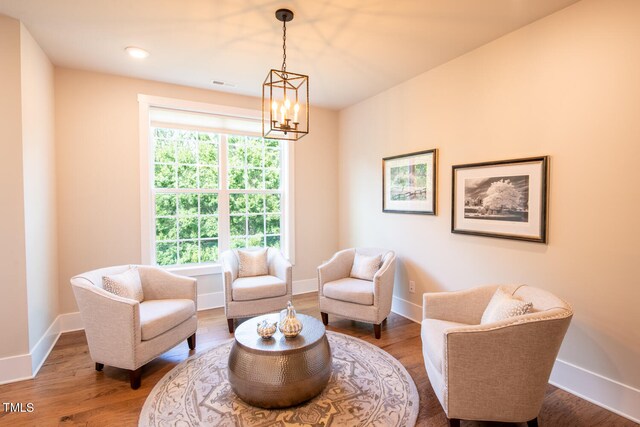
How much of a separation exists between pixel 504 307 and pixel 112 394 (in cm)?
270

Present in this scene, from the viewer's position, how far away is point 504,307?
1.95 metres

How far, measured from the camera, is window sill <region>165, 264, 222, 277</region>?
12.7 ft

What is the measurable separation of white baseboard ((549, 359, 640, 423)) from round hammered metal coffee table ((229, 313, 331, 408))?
5.70 feet

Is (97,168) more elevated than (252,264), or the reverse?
(97,168)

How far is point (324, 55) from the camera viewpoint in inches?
119

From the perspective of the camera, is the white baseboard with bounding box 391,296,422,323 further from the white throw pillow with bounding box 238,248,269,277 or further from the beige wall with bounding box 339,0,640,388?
the white throw pillow with bounding box 238,248,269,277

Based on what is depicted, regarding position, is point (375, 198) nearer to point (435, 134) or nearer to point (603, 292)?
point (435, 134)

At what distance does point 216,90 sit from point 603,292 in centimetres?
424

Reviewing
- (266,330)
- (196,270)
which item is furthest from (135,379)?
(196,270)

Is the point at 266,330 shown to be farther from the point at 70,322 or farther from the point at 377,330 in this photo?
the point at 70,322

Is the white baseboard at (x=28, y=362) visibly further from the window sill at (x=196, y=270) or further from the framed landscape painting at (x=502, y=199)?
the framed landscape painting at (x=502, y=199)

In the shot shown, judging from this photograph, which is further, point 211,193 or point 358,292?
point 211,193

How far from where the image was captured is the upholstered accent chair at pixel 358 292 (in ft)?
10.3

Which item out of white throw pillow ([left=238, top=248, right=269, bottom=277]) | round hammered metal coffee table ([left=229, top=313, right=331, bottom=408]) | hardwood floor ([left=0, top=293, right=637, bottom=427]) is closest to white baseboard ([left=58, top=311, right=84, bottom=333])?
hardwood floor ([left=0, top=293, right=637, bottom=427])
